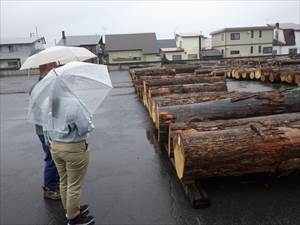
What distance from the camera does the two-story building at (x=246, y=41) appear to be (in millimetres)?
40919

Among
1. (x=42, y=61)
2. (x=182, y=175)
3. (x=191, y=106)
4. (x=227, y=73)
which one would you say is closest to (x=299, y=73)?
(x=227, y=73)

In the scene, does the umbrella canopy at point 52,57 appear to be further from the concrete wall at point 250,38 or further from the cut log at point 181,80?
the concrete wall at point 250,38

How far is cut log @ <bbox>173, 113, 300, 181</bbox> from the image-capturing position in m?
3.61

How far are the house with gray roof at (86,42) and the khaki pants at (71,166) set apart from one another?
3686 centimetres

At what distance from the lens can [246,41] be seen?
41.2 metres

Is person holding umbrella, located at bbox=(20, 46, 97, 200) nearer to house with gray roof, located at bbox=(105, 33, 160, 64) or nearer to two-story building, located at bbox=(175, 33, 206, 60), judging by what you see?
house with gray roof, located at bbox=(105, 33, 160, 64)

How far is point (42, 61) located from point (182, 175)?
2014 millimetres

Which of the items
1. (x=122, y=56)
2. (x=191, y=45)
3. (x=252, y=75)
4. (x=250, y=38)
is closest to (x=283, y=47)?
(x=250, y=38)

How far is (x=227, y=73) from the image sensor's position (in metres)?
17.0

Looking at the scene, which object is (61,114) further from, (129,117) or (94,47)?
(94,47)

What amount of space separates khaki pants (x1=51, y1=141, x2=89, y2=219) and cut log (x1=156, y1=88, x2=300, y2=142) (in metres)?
2.36

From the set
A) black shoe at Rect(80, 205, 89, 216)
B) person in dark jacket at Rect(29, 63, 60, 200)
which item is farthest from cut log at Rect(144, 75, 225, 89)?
black shoe at Rect(80, 205, 89, 216)

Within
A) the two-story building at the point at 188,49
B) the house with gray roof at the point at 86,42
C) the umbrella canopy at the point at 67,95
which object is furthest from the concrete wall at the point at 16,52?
the umbrella canopy at the point at 67,95

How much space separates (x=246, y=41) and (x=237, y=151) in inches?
1592
